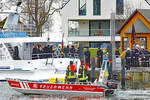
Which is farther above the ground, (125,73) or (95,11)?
(95,11)

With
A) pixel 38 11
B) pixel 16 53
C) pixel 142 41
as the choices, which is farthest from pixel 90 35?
pixel 16 53

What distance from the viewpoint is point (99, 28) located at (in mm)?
67875

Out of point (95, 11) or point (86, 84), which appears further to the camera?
point (95, 11)

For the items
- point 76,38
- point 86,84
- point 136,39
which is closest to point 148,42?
point 136,39

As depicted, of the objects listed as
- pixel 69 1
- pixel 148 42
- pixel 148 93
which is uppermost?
pixel 69 1

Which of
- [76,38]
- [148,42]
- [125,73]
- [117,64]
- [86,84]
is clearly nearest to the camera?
[86,84]

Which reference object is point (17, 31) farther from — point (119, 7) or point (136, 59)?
point (119, 7)

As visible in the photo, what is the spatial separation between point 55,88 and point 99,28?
41.2 m

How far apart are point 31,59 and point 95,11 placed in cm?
3399

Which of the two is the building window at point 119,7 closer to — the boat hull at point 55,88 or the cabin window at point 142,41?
the cabin window at point 142,41

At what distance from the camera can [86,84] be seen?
2681 cm

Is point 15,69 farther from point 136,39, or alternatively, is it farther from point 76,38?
point 76,38

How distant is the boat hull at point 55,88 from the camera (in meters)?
26.8

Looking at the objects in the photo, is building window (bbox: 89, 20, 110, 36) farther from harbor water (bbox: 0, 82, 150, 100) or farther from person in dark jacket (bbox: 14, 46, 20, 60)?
harbor water (bbox: 0, 82, 150, 100)
